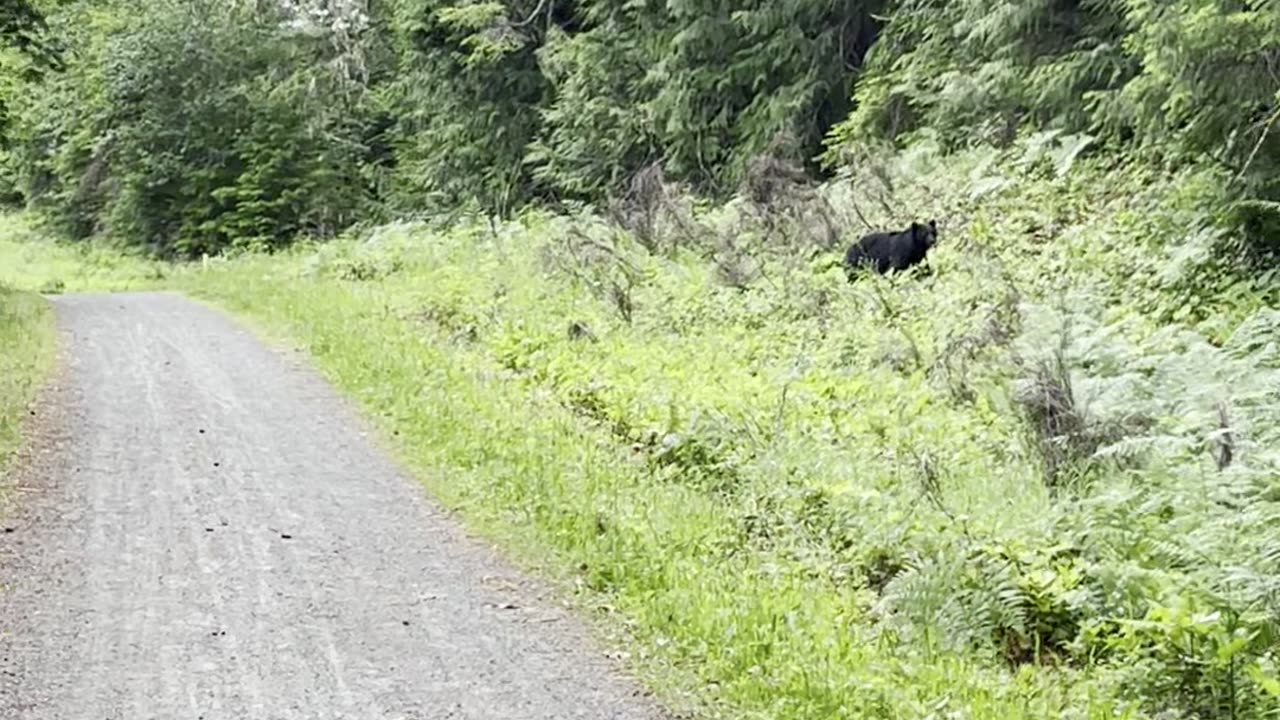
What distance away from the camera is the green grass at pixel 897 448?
14.6ft

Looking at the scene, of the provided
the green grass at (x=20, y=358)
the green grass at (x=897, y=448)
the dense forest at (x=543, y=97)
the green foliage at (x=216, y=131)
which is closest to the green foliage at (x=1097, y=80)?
the dense forest at (x=543, y=97)

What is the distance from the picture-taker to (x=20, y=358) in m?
11.5

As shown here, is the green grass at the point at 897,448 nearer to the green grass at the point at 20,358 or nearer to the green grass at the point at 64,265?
the green grass at the point at 20,358

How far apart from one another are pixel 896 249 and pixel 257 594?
7968 mm

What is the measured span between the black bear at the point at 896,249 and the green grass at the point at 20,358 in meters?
7.39

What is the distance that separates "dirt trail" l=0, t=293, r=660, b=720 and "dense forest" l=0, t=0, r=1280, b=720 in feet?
1.47

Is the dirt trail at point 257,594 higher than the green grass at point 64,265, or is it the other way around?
the dirt trail at point 257,594

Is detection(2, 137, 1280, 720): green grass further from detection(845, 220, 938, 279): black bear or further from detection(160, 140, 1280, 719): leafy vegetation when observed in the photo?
detection(845, 220, 938, 279): black bear

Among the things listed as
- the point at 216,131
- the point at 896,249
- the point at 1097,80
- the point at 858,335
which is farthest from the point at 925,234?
the point at 216,131

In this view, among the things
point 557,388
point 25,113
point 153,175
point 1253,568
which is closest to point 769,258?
point 557,388

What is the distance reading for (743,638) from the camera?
15.3 ft

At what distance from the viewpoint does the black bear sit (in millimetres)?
11844

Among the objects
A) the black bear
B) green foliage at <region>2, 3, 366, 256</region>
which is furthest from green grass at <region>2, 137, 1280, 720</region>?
green foliage at <region>2, 3, 366, 256</region>

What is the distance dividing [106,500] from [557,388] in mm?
3570
